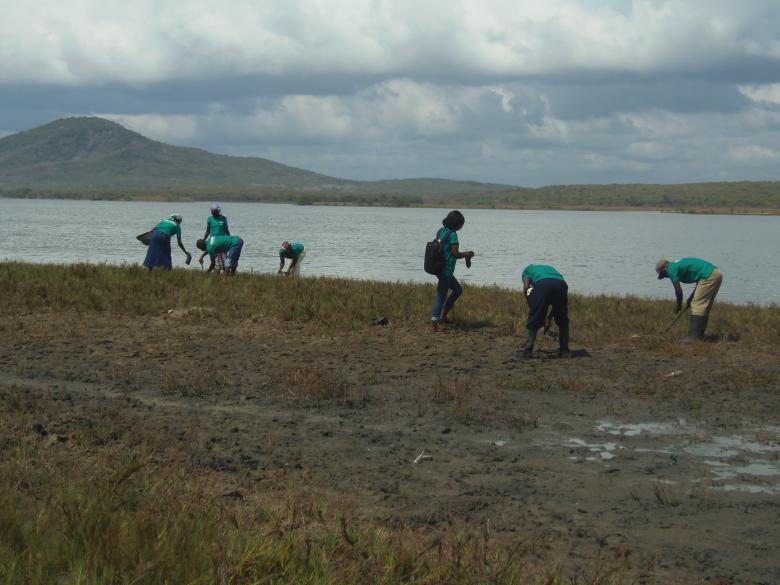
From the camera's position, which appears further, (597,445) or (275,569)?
(597,445)

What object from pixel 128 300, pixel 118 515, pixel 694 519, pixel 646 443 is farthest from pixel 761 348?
pixel 118 515

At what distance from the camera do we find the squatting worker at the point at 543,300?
1166 centimetres

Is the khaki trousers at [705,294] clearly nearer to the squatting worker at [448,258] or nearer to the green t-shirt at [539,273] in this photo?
the green t-shirt at [539,273]

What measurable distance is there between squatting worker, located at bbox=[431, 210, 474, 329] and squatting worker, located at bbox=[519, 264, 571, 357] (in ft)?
4.43

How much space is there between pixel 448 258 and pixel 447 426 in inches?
212

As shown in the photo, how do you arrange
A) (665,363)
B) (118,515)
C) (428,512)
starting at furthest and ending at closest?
(665,363) → (428,512) → (118,515)

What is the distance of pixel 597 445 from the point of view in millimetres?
7957

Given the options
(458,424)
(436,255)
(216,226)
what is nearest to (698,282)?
(436,255)

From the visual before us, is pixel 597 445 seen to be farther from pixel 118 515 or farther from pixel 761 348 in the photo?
pixel 761 348

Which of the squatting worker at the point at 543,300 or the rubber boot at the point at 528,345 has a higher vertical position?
the squatting worker at the point at 543,300

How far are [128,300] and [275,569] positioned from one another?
1128 cm

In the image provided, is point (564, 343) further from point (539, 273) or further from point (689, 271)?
point (689, 271)

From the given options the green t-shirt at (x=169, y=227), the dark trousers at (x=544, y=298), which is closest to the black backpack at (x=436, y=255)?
the dark trousers at (x=544, y=298)

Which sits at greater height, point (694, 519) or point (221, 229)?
point (221, 229)
